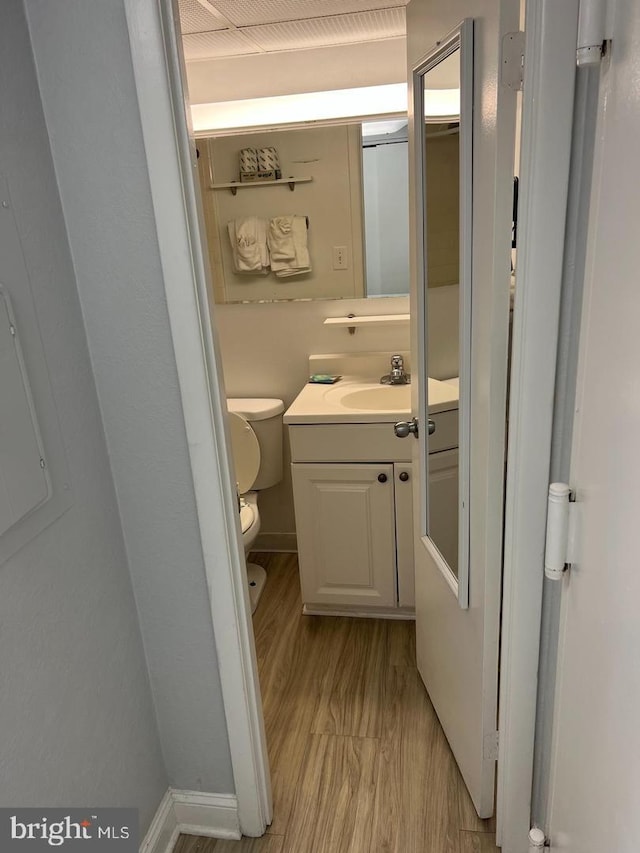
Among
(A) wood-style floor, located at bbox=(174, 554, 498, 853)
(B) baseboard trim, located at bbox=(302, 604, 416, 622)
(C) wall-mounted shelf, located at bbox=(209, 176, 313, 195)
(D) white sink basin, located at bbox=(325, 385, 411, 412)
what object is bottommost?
Answer: (A) wood-style floor, located at bbox=(174, 554, 498, 853)

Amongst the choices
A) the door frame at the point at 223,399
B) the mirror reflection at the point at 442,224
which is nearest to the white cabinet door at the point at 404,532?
the mirror reflection at the point at 442,224

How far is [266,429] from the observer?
2496 millimetres

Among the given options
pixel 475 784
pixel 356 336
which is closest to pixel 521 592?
pixel 475 784

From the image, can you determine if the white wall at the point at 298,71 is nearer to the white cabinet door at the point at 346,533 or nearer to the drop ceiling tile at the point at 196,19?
the drop ceiling tile at the point at 196,19

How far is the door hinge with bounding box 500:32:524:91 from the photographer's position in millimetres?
971

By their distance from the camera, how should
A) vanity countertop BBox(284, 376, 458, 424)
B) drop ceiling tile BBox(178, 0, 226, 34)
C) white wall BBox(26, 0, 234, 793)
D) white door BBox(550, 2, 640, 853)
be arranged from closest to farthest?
white door BBox(550, 2, 640, 853), white wall BBox(26, 0, 234, 793), drop ceiling tile BBox(178, 0, 226, 34), vanity countertop BBox(284, 376, 458, 424)

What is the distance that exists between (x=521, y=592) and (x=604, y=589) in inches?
12.7

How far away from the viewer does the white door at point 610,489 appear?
76 cm

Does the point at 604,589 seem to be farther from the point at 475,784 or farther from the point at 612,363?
the point at 475,784

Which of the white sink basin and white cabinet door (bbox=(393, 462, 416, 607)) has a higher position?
the white sink basin

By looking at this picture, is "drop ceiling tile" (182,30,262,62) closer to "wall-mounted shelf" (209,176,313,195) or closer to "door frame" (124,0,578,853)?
"wall-mounted shelf" (209,176,313,195)

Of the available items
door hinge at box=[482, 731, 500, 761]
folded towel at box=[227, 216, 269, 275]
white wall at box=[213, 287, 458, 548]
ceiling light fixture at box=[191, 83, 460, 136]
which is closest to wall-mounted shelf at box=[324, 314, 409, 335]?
white wall at box=[213, 287, 458, 548]

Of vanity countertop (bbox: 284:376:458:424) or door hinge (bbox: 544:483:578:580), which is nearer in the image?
door hinge (bbox: 544:483:578:580)

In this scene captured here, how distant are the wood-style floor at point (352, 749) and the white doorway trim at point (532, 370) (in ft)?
0.91
